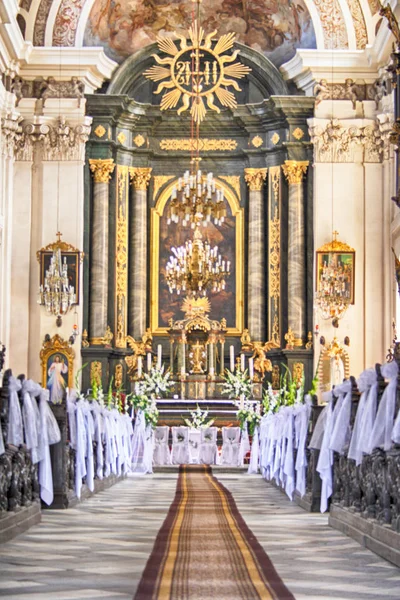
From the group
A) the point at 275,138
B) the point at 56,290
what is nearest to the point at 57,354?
the point at 56,290

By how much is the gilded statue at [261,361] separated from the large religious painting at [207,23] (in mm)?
6634

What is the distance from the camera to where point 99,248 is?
2597 cm

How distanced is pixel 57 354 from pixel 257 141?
6794 mm

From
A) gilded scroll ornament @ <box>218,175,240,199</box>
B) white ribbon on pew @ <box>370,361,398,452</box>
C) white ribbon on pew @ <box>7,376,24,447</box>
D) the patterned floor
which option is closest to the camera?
the patterned floor

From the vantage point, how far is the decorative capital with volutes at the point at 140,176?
26891 mm

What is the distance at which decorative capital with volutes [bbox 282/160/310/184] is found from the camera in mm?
26094

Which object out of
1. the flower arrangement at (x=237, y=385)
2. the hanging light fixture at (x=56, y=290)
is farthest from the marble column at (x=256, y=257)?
the hanging light fixture at (x=56, y=290)

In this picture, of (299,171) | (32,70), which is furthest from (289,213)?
(32,70)

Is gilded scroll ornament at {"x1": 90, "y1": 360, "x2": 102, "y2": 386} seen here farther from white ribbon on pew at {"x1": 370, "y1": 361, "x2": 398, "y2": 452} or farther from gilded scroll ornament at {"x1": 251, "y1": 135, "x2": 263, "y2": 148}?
white ribbon on pew at {"x1": 370, "y1": 361, "x2": 398, "y2": 452}

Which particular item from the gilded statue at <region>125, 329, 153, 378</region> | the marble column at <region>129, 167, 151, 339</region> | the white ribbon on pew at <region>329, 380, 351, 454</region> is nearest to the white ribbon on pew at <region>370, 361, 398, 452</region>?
the white ribbon on pew at <region>329, 380, 351, 454</region>

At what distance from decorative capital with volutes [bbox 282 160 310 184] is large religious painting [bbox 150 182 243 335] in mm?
1668

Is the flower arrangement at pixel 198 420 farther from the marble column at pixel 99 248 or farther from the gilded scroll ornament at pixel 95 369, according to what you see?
the marble column at pixel 99 248

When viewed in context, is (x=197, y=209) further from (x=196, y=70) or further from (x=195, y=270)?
(x=196, y=70)

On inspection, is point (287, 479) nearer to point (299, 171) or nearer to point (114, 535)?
point (114, 535)
